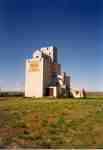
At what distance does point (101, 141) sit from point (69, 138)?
1.05 metres

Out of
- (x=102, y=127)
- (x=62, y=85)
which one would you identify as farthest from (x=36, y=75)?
(x=102, y=127)

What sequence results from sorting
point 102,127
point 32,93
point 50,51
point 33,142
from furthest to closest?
1. point 50,51
2. point 32,93
3. point 102,127
4. point 33,142

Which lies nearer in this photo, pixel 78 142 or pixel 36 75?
pixel 78 142

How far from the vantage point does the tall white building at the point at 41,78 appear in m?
38.9

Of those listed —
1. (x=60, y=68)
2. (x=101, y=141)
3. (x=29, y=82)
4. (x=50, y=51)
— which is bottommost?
(x=101, y=141)

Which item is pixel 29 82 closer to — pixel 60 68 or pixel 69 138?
pixel 60 68

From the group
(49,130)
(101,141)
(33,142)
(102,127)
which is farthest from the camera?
(102,127)

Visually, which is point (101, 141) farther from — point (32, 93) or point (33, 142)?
point (32, 93)

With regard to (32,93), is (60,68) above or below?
above

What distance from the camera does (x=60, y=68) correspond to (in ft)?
151

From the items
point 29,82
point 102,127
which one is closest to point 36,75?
point 29,82

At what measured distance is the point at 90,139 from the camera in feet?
18.0

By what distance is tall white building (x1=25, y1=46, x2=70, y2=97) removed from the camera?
1532 inches

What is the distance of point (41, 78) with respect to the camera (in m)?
38.9
